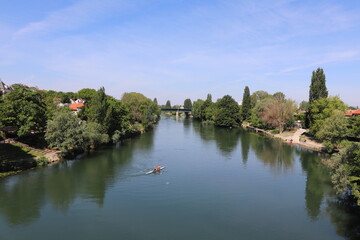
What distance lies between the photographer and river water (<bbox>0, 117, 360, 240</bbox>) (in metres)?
22.0

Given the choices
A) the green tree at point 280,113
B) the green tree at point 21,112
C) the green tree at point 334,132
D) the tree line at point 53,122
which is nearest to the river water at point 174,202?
the tree line at point 53,122

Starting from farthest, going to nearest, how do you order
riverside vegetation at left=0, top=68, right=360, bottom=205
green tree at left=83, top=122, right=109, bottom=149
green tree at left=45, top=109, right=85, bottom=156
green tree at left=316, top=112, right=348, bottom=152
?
green tree at left=316, top=112, right=348, bottom=152 < green tree at left=83, top=122, right=109, bottom=149 < green tree at left=45, top=109, right=85, bottom=156 < riverside vegetation at left=0, top=68, right=360, bottom=205

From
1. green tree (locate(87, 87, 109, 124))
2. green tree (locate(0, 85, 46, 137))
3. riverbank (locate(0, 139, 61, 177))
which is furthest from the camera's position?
green tree (locate(87, 87, 109, 124))

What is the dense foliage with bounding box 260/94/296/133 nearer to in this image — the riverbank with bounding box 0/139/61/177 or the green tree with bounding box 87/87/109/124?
the green tree with bounding box 87/87/109/124

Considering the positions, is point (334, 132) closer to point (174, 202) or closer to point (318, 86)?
point (318, 86)

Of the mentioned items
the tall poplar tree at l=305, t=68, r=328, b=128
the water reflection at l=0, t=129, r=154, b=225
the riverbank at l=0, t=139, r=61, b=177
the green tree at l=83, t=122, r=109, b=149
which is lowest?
the water reflection at l=0, t=129, r=154, b=225

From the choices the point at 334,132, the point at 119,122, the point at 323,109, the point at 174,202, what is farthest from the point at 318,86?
the point at 174,202

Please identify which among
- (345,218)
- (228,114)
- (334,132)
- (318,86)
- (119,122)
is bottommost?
(345,218)

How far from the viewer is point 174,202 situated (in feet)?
91.0

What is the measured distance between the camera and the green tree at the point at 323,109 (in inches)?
2342

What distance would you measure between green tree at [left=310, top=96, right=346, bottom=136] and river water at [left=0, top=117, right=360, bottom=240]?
54.8 feet

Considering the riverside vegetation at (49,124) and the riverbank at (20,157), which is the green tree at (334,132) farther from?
the riverbank at (20,157)

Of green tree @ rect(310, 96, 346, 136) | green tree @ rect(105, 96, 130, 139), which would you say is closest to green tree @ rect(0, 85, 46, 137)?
green tree @ rect(105, 96, 130, 139)

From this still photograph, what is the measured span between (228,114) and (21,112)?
7611cm
